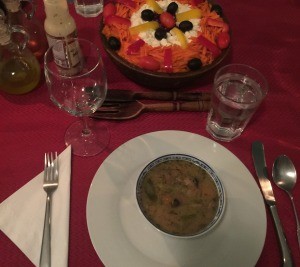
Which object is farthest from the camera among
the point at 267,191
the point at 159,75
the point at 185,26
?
the point at 185,26

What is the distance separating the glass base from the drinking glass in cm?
31

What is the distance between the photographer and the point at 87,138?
0.97 metres

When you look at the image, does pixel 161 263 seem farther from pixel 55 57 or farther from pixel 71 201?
pixel 55 57

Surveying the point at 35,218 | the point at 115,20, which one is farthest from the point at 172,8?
the point at 35,218

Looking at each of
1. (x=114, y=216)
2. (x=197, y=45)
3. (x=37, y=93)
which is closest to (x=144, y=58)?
(x=197, y=45)

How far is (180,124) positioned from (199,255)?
409mm

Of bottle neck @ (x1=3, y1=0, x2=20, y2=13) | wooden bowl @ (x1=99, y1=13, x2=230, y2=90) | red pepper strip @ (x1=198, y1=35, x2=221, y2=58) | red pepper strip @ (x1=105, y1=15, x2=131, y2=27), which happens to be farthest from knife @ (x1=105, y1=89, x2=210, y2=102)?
bottle neck @ (x1=3, y1=0, x2=20, y2=13)

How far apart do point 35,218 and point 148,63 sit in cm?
51

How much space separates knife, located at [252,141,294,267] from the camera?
0.77 m

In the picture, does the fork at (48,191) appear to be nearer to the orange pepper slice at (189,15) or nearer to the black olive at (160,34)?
the black olive at (160,34)

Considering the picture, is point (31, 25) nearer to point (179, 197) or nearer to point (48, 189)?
point (48, 189)

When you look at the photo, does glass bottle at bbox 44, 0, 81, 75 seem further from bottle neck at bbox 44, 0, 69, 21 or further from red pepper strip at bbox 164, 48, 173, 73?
red pepper strip at bbox 164, 48, 173, 73

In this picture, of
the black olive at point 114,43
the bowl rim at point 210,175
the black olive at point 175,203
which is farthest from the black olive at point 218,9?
the black olive at point 175,203

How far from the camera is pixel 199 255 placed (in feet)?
2.38
